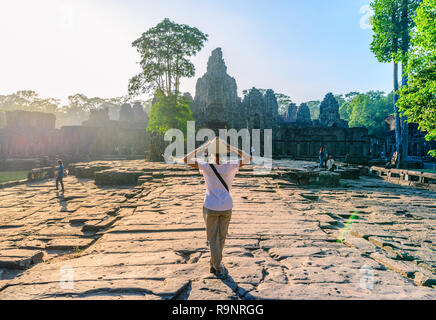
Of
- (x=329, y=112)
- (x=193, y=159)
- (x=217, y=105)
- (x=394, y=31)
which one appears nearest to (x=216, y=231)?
(x=193, y=159)

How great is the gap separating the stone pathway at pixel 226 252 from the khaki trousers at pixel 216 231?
20 cm

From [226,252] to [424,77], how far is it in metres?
10.9

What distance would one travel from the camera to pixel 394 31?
61.4 feet

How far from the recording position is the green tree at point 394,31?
18.4 metres

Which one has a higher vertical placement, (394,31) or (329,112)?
(394,31)

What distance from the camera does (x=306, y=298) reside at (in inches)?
95.8

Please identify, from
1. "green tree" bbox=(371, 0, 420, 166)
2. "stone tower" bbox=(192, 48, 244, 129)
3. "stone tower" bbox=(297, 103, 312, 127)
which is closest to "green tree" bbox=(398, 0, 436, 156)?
"green tree" bbox=(371, 0, 420, 166)

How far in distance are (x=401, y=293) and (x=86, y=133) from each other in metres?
36.2

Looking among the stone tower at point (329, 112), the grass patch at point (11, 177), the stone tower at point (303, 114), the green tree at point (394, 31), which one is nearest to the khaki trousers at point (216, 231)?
the grass patch at point (11, 177)

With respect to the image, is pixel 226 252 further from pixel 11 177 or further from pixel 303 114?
pixel 303 114

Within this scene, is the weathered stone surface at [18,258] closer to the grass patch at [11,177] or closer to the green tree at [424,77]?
the green tree at [424,77]
